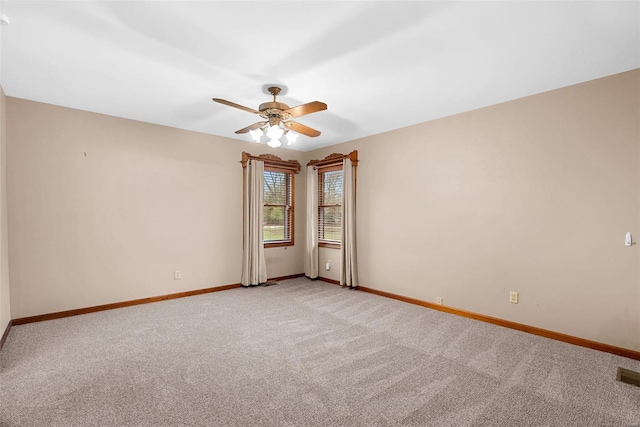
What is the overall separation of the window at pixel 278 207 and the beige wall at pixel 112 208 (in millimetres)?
610

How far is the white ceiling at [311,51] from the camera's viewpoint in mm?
2014

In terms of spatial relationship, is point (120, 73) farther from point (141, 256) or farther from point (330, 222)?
point (330, 222)

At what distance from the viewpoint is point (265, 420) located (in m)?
1.96

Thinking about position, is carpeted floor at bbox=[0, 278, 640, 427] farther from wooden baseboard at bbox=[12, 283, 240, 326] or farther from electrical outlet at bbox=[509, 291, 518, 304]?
electrical outlet at bbox=[509, 291, 518, 304]

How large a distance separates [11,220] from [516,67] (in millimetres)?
5486

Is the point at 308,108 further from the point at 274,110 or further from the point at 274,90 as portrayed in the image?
the point at 274,90

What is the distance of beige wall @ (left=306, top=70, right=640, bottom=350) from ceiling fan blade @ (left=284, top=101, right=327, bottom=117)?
2.20 metres

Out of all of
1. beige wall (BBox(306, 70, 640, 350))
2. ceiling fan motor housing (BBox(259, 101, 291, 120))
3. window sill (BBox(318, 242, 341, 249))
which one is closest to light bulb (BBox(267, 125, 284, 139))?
ceiling fan motor housing (BBox(259, 101, 291, 120))

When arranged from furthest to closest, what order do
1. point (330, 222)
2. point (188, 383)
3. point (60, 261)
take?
point (330, 222), point (60, 261), point (188, 383)

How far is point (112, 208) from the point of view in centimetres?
420

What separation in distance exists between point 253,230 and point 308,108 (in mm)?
3058

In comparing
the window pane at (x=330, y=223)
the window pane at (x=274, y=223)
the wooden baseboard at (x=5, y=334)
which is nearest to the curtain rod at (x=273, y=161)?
the window pane at (x=274, y=223)

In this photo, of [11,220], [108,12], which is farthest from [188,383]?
[11,220]

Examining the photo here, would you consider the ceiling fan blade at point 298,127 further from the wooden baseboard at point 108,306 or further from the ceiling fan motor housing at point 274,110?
the wooden baseboard at point 108,306
